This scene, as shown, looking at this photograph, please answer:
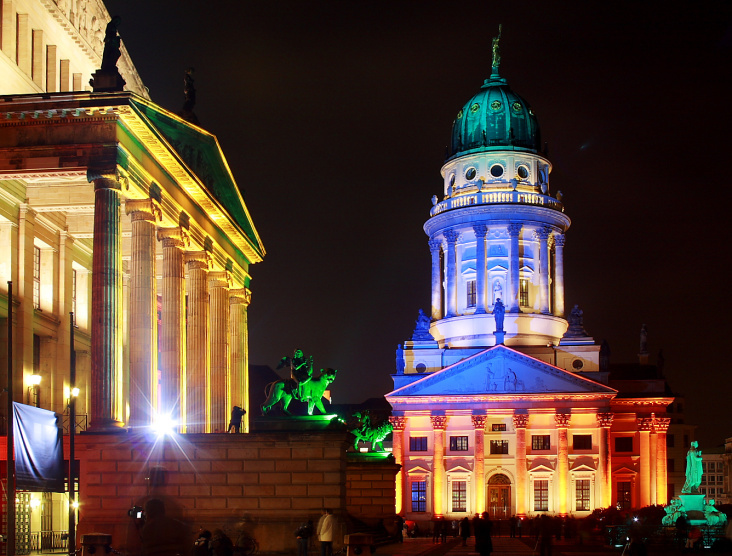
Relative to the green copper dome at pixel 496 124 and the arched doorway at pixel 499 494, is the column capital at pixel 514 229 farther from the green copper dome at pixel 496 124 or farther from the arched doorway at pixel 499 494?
the arched doorway at pixel 499 494

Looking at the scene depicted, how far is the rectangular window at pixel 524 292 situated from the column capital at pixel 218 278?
59215 mm

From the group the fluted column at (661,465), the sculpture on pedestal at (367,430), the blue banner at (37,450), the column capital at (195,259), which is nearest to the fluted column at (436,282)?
the fluted column at (661,465)

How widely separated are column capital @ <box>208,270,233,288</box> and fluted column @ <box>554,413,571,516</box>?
51.9m

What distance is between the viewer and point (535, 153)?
378 ft

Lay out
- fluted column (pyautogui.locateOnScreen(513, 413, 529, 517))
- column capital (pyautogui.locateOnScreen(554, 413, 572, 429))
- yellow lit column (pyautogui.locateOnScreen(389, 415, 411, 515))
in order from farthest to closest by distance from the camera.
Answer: yellow lit column (pyautogui.locateOnScreen(389, 415, 411, 515))
fluted column (pyautogui.locateOnScreen(513, 413, 529, 517))
column capital (pyautogui.locateOnScreen(554, 413, 572, 429))

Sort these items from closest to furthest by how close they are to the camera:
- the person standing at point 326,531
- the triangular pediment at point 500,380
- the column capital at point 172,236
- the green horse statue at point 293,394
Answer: the person standing at point 326,531, the green horse statue at point 293,394, the column capital at point 172,236, the triangular pediment at point 500,380

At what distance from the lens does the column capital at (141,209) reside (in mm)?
41594

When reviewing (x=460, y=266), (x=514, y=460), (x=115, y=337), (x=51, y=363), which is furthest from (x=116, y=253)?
(x=460, y=266)

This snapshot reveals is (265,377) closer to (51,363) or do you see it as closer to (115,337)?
(51,363)

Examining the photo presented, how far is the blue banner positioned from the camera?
95.1ft

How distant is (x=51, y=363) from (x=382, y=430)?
77.0ft

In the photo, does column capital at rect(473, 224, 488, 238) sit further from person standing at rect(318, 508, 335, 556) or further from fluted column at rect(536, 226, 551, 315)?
person standing at rect(318, 508, 335, 556)

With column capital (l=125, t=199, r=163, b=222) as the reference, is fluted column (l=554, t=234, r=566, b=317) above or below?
above

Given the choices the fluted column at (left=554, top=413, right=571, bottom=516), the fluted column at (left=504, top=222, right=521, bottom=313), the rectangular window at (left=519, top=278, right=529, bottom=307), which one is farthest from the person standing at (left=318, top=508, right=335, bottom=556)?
the rectangular window at (left=519, top=278, right=529, bottom=307)
